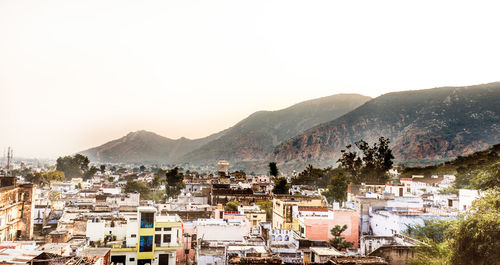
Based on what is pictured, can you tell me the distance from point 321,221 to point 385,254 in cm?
902

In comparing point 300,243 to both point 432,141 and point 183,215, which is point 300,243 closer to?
point 183,215

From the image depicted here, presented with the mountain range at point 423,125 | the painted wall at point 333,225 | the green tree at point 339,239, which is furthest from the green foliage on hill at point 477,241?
the mountain range at point 423,125

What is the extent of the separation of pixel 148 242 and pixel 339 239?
11362 millimetres

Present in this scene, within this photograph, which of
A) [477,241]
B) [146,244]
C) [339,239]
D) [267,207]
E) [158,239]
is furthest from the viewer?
[267,207]

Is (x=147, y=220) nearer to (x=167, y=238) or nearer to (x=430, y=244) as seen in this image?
(x=167, y=238)

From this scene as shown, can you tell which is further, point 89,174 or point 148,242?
point 89,174

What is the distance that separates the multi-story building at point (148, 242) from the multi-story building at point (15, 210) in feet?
32.7

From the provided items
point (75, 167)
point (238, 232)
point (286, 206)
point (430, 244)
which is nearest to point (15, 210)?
point (238, 232)

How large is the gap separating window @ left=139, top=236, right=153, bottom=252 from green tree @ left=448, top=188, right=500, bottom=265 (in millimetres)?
14893

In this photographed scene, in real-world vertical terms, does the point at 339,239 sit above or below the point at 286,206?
below

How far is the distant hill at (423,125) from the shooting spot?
346 feet

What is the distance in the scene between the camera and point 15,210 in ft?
102

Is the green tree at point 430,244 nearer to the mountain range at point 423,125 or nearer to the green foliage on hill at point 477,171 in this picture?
the green foliage on hill at point 477,171

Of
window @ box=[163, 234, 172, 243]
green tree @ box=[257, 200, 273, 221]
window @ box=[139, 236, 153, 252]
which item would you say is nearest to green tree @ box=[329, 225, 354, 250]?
window @ box=[163, 234, 172, 243]
